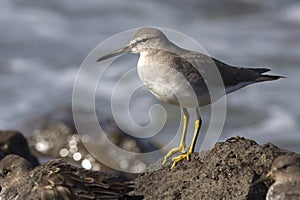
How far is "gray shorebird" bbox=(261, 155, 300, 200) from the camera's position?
7098 millimetres

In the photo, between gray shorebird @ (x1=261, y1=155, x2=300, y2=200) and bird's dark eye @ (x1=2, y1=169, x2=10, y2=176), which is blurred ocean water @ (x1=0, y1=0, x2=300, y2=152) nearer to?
bird's dark eye @ (x1=2, y1=169, x2=10, y2=176)

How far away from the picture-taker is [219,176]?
7.70m

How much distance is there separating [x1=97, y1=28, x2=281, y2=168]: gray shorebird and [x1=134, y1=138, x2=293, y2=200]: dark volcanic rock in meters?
0.52

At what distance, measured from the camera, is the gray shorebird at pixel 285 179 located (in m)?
7.10

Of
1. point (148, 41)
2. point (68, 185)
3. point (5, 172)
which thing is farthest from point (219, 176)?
point (5, 172)

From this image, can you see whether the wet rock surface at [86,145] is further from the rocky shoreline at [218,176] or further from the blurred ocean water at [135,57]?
the rocky shoreline at [218,176]

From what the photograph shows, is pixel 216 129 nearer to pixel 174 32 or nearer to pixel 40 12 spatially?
pixel 174 32

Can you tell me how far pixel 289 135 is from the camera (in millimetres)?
14852

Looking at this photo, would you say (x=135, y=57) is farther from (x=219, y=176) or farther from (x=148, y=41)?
(x=219, y=176)

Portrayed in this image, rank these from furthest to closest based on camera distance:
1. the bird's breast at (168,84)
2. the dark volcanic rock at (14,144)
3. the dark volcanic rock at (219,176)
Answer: the dark volcanic rock at (14,144), the bird's breast at (168,84), the dark volcanic rock at (219,176)

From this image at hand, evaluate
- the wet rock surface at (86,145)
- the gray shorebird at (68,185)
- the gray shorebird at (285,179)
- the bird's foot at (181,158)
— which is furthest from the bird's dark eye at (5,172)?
the wet rock surface at (86,145)

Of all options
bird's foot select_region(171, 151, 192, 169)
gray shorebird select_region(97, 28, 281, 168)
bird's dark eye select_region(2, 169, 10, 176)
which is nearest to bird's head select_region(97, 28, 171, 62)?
gray shorebird select_region(97, 28, 281, 168)

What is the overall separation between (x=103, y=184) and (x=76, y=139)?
5.21 m

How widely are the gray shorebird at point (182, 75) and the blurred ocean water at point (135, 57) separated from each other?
509 cm
